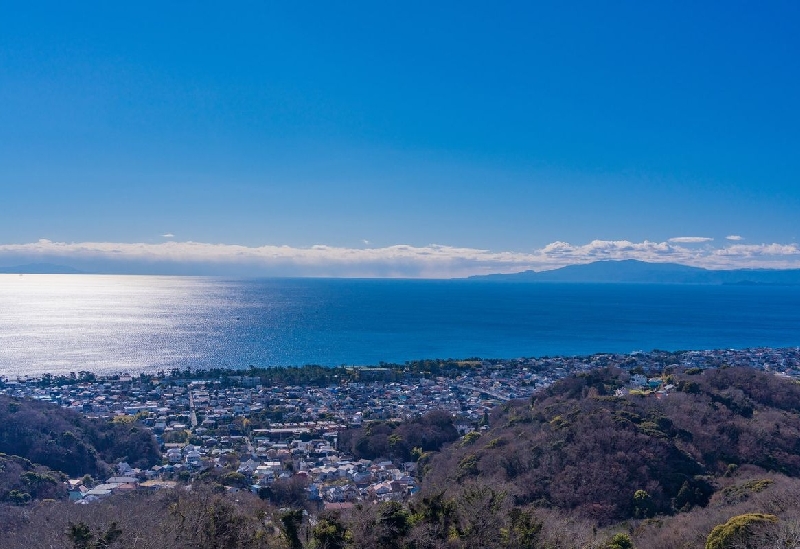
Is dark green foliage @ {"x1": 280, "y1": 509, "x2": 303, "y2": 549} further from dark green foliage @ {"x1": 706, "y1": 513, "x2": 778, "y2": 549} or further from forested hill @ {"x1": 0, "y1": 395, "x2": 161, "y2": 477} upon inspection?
forested hill @ {"x1": 0, "y1": 395, "x2": 161, "y2": 477}

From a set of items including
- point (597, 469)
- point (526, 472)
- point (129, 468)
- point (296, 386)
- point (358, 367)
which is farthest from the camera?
point (358, 367)

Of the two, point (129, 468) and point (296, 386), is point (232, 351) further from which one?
point (129, 468)

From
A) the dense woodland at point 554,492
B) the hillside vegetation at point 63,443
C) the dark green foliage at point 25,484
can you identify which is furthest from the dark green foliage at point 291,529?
the hillside vegetation at point 63,443

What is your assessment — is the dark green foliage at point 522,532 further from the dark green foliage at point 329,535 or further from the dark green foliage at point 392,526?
the dark green foliage at point 329,535

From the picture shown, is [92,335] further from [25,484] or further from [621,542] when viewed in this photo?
[621,542]

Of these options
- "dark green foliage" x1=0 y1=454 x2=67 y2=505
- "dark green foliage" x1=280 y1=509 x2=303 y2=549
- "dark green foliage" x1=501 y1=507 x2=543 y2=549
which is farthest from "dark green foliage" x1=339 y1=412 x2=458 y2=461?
"dark green foliage" x1=501 y1=507 x2=543 y2=549

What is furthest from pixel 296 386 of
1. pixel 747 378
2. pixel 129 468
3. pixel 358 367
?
pixel 747 378
